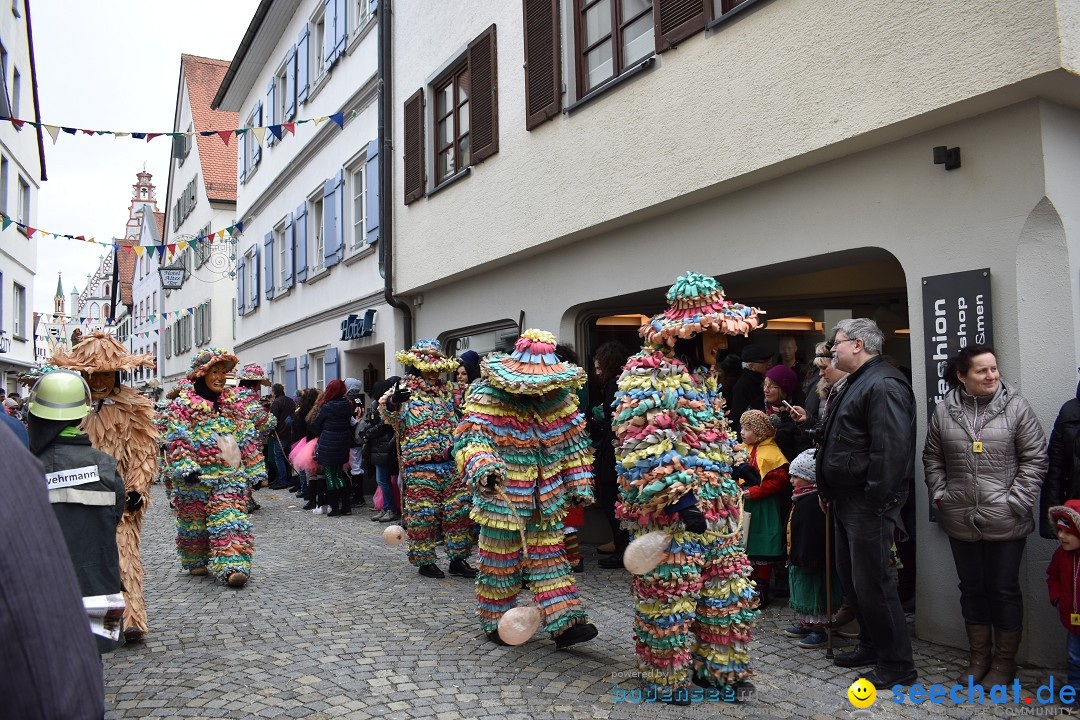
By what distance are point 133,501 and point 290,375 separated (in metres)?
13.6

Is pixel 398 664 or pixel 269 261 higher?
pixel 269 261

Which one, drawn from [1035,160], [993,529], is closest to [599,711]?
[993,529]

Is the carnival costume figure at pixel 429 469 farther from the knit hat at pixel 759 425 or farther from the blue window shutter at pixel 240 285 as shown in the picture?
the blue window shutter at pixel 240 285

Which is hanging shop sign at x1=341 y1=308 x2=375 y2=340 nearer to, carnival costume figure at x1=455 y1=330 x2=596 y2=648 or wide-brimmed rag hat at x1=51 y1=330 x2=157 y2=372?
wide-brimmed rag hat at x1=51 y1=330 x2=157 y2=372

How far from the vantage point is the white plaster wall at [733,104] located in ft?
14.5

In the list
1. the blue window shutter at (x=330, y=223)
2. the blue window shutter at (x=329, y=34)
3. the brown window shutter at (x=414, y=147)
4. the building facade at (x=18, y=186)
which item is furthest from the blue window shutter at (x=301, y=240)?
the building facade at (x=18, y=186)

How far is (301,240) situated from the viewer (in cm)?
1702

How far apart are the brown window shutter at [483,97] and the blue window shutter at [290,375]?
9.92 metres

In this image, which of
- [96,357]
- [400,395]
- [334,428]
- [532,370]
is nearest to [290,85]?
[334,428]

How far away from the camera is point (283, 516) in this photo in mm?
11742

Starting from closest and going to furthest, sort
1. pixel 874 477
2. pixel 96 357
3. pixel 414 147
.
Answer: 1. pixel 874 477
2. pixel 96 357
3. pixel 414 147

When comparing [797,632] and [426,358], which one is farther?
[426,358]

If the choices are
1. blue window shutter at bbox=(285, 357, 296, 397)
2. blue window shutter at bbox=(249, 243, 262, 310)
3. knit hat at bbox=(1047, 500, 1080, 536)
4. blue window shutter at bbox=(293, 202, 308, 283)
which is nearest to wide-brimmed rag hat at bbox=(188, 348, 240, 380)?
knit hat at bbox=(1047, 500, 1080, 536)

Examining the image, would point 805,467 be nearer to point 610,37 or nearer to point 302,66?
point 610,37
